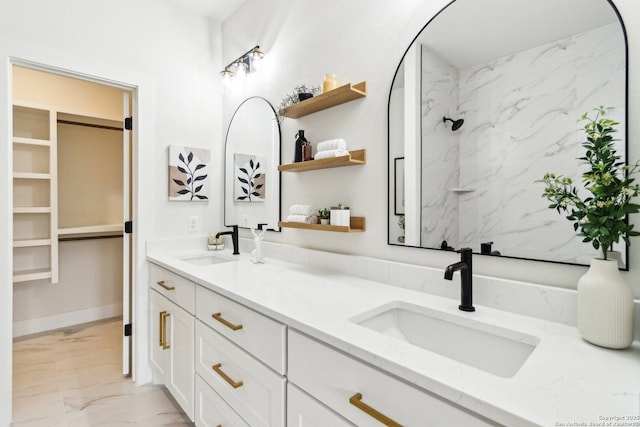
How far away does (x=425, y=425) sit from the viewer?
0.67m

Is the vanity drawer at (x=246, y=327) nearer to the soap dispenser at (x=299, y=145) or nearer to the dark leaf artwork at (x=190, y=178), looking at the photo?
the soap dispenser at (x=299, y=145)

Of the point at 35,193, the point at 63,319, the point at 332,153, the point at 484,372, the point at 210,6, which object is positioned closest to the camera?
the point at 484,372

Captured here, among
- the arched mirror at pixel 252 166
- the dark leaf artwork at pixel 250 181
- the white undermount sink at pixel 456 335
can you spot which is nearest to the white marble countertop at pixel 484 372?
the white undermount sink at pixel 456 335

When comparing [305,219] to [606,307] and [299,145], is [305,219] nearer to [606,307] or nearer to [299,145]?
[299,145]

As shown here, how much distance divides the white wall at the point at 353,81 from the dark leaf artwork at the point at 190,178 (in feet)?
2.42

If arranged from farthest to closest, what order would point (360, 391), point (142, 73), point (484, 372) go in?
point (142, 73) → point (360, 391) → point (484, 372)

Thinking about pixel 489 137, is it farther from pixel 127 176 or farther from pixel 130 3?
pixel 130 3

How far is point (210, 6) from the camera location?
7.86ft

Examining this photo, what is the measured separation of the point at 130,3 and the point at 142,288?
1.92 m

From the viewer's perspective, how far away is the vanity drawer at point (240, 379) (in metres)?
1.05

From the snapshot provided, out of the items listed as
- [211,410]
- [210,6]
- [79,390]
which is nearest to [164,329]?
[211,410]

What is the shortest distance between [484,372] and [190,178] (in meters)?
2.27

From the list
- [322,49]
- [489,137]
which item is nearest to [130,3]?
[322,49]

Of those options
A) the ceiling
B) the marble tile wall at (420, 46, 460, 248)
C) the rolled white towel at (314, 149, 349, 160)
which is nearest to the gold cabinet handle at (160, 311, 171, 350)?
the rolled white towel at (314, 149, 349, 160)
